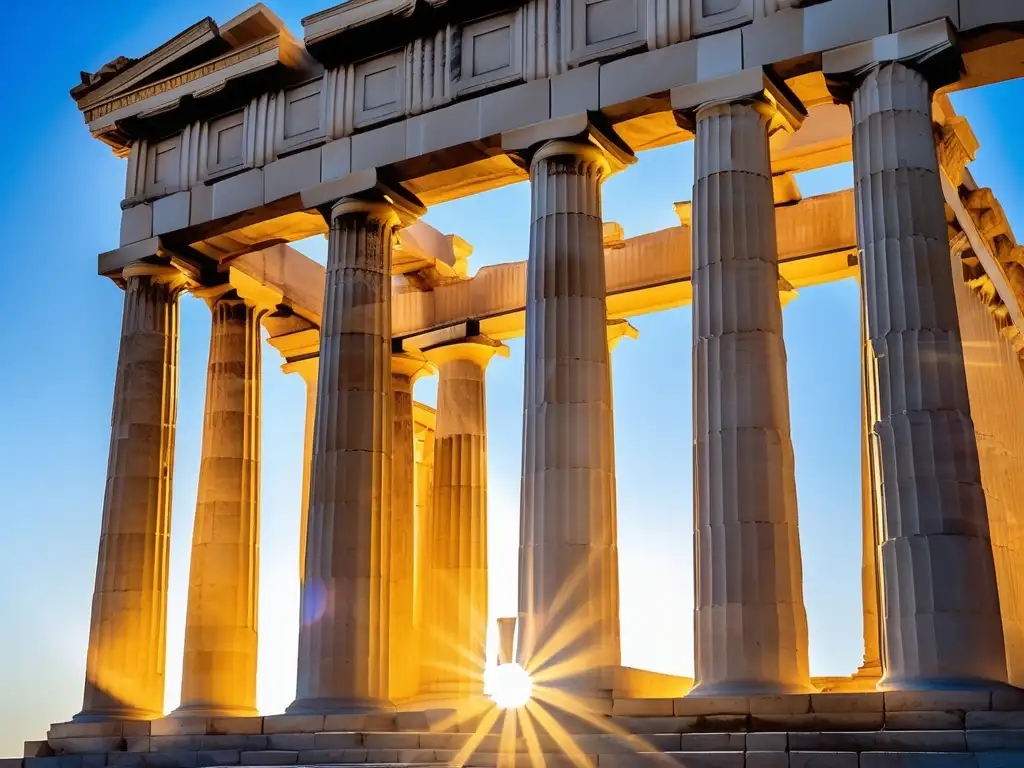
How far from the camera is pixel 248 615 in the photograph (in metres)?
70.2

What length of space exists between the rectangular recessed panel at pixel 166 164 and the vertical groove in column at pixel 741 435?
30.4 m

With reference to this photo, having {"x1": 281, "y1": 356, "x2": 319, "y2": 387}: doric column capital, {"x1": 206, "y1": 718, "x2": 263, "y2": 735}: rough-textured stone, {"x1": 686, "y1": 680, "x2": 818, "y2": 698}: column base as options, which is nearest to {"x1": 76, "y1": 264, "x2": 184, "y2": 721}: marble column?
{"x1": 206, "y1": 718, "x2": 263, "y2": 735}: rough-textured stone

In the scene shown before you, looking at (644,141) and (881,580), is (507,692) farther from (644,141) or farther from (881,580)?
(644,141)

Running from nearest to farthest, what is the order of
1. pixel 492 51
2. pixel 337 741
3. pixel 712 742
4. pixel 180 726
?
pixel 712 742 → pixel 337 741 → pixel 180 726 → pixel 492 51

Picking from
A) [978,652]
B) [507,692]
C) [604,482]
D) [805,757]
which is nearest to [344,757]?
[507,692]

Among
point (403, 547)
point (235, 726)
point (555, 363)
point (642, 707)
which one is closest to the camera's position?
point (642, 707)

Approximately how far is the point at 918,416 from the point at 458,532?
35.7m

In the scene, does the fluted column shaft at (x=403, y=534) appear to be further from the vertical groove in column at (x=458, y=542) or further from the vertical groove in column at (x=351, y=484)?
the vertical groove in column at (x=351, y=484)

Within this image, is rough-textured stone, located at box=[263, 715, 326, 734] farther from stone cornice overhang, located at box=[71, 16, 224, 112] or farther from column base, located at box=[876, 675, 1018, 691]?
stone cornice overhang, located at box=[71, 16, 224, 112]

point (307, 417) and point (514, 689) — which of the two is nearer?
point (514, 689)

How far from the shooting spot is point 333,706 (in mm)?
57219

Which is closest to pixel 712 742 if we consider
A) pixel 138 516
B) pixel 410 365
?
pixel 138 516

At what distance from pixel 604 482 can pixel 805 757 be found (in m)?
16.3

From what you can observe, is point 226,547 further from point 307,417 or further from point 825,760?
point 825,760
